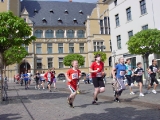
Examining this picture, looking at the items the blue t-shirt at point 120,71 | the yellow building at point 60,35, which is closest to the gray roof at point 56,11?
the yellow building at point 60,35

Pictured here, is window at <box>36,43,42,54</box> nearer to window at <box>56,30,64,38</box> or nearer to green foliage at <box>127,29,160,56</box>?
window at <box>56,30,64,38</box>

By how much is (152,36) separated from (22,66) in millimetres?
38747

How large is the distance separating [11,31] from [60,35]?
1746 inches

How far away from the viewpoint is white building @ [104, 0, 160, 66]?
2352 cm

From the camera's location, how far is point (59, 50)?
5419 centimetres

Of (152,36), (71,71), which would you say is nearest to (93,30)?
(152,36)

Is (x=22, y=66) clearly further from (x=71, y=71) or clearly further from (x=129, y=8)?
(x=71, y=71)

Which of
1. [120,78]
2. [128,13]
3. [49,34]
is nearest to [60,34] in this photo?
[49,34]

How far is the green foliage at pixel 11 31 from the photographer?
10.1 metres

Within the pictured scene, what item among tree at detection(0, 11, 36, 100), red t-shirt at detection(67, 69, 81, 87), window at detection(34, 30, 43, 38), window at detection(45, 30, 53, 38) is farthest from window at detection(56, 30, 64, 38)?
red t-shirt at detection(67, 69, 81, 87)

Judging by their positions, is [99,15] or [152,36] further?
[99,15]

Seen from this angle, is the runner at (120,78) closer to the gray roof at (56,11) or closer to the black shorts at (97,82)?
the black shorts at (97,82)

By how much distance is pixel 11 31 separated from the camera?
1048cm

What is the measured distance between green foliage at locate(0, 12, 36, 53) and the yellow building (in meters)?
40.5
